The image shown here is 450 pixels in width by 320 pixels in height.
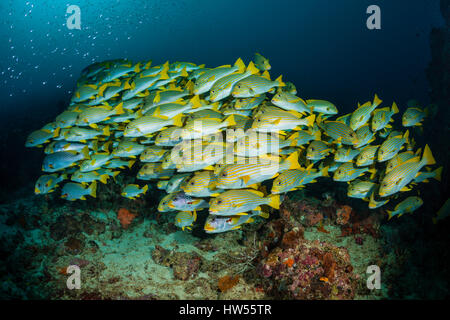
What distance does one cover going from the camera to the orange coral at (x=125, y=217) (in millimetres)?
7023

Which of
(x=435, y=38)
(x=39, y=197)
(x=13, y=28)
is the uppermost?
(x=13, y=28)

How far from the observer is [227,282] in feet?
15.5

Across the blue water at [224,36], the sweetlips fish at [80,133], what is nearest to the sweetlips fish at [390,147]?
the sweetlips fish at [80,133]

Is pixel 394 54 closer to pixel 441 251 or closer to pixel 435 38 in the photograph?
pixel 435 38

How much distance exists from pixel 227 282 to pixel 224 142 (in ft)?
9.31

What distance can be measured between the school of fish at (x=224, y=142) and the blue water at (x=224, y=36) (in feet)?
266

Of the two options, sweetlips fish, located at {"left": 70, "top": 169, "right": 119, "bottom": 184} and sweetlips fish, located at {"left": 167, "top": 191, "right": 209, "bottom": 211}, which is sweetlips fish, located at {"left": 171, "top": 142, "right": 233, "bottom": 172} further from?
sweetlips fish, located at {"left": 70, "top": 169, "right": 119, "bottom": 184}

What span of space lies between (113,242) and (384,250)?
678 centimetres

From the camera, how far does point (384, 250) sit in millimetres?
5551

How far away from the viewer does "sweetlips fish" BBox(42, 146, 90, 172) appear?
518cm

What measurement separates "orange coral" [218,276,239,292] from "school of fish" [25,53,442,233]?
1.36 m

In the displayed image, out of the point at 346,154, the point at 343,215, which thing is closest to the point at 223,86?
the point at 346,154
